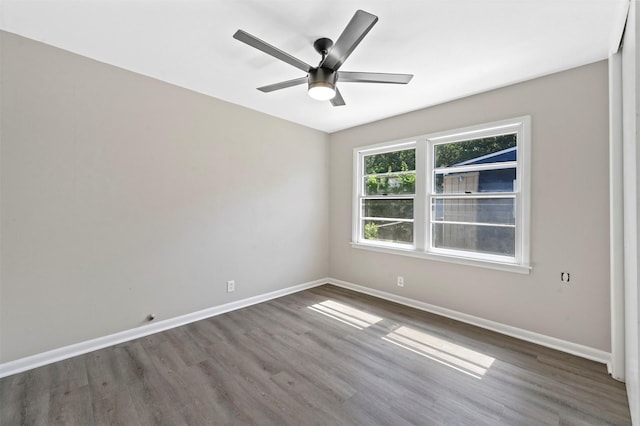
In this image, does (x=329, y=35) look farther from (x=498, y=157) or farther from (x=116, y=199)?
(x=116, y=199)

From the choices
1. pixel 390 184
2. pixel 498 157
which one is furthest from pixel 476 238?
pixel 390 184

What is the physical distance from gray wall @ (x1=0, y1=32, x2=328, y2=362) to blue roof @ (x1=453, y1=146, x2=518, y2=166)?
262 cm

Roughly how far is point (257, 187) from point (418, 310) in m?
2.67

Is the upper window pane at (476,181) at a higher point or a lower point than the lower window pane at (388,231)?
higher

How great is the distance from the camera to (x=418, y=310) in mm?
3449

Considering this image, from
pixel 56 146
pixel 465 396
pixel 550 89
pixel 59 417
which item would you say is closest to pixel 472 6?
pixel 550 89

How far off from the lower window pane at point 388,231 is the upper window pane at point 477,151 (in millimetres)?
961

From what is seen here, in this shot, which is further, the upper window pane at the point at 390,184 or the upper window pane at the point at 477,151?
the upper window pane at the point at 390,184

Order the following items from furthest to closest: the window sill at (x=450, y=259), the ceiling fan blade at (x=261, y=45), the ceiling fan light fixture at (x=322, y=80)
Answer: the window sill at (x=450, y=259) < the ceiling fan light fixture at (x=322, y=80) < the ceiling fan blade at (x=261, y=45)

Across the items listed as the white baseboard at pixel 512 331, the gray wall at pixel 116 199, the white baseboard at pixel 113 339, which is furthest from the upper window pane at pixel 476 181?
the white baseboard at pixel 113 339

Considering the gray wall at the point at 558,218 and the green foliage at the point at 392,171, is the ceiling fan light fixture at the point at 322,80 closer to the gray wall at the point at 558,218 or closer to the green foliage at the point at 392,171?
the gray wall at the point at 558,218

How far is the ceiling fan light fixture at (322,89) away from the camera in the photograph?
6.72 feet

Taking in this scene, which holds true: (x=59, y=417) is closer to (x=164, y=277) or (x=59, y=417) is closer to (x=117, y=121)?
(x=164, y=277)

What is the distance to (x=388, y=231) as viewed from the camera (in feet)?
13.4
